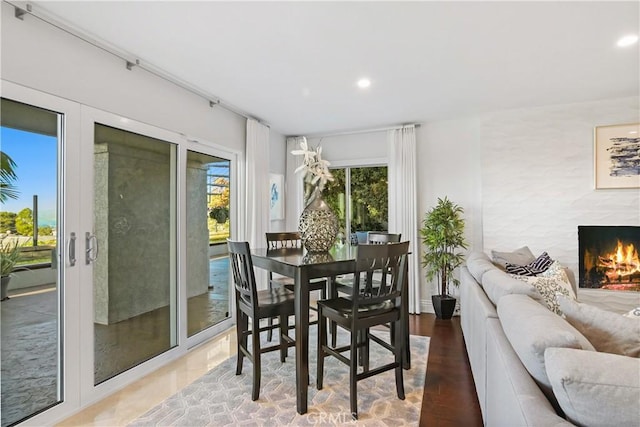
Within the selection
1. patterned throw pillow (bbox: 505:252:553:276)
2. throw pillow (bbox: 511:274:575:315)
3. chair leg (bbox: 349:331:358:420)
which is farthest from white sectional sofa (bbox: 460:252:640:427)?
patterned throw pillow (bbox: 505:252:553:276)

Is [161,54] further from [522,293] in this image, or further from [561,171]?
[561,171]

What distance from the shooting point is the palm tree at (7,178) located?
2.00 m

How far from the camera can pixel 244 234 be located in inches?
162

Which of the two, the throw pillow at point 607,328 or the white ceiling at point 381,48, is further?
the white ceiling at point 381,48

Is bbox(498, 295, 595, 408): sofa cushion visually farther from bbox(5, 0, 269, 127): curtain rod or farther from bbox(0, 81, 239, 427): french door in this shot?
bbox(5, 0, 269, 127): curtain rod

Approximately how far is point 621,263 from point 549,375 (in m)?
3.87

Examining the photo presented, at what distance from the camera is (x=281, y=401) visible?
91.0 inches

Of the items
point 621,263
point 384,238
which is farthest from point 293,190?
point 621,263

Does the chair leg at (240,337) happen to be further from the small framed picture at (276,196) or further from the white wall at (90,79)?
the small framed picture at (276,196)

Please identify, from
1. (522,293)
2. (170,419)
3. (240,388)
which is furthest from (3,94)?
(522,293)

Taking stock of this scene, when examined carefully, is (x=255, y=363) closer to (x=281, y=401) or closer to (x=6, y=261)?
(x=281, y=401)

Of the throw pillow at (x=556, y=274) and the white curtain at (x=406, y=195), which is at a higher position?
the white curtain at (x=406, y=195)

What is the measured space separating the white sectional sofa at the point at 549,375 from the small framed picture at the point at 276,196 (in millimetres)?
3639

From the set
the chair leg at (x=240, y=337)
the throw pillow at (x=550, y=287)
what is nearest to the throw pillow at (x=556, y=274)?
the throw pillow at (x=550, y=287)
